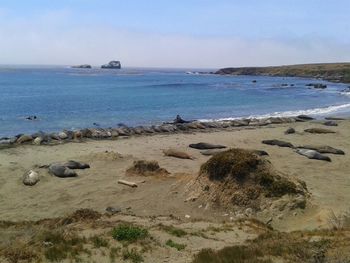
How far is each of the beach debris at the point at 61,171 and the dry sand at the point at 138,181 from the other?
0.26 metres

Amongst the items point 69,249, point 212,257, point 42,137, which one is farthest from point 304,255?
point 42,137

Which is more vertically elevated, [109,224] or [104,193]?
[109,224]

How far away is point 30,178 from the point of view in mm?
17125

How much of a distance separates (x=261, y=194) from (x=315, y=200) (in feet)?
6.40

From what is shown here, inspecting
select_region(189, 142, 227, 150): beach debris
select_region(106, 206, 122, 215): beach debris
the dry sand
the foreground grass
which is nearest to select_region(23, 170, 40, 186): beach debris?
the dry sand

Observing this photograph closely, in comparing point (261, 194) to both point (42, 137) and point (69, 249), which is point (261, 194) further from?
point (42, 137)

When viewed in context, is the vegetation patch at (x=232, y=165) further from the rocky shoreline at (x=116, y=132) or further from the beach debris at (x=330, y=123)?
the beach debris at (x=330, y=123)

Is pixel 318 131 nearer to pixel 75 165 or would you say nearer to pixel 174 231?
pixel 75 165

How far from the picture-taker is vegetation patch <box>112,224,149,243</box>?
866cm

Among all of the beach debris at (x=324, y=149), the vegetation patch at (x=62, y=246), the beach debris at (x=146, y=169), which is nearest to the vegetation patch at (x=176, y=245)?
the vegetation patch at (x=62, y=246)

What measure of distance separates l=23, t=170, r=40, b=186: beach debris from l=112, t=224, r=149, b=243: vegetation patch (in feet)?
28.9

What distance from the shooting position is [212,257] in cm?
767

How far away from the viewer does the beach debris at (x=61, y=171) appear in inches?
709

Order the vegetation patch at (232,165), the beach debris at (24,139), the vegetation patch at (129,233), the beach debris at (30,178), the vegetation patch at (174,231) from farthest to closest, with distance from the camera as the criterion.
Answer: the beach debris at (24,139) < the beach debris at (30,178) < the vegetation patch at (232,165) < the vegetation patch at (174,231) < the vegetation patch at (129,233)
